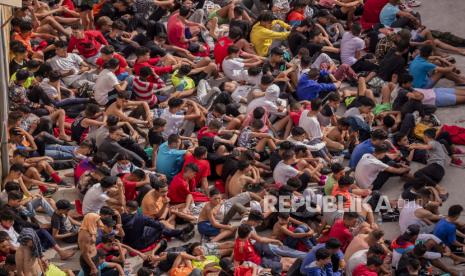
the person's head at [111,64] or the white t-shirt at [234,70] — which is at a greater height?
the person's head at [111,64]

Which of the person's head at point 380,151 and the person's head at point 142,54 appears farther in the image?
the person's head at point 142,54

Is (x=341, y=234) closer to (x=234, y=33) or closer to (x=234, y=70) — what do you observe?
(x=234, y=70)

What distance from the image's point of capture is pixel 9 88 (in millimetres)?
25109

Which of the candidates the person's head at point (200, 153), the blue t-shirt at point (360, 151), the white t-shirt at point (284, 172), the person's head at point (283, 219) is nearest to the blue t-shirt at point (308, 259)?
the person's head at point (283, 219)

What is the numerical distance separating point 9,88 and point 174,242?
15.9 feet

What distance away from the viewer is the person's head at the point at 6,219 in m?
21.5

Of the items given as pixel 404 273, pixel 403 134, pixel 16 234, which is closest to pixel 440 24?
pixel 403 134

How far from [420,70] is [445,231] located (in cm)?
504

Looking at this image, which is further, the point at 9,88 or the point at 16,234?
the point at 9,88

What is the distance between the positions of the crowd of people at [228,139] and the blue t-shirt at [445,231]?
0.02 meters

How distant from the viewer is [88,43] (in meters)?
27.0

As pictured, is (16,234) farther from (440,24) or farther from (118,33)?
(440,24)

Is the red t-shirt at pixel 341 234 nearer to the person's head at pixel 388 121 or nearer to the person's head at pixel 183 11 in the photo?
the person's head at pixel 388 121

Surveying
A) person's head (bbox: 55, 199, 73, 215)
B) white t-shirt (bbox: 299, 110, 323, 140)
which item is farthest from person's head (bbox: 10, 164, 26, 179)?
white t-shirt (bbox: 299, 110, 323, 140)
